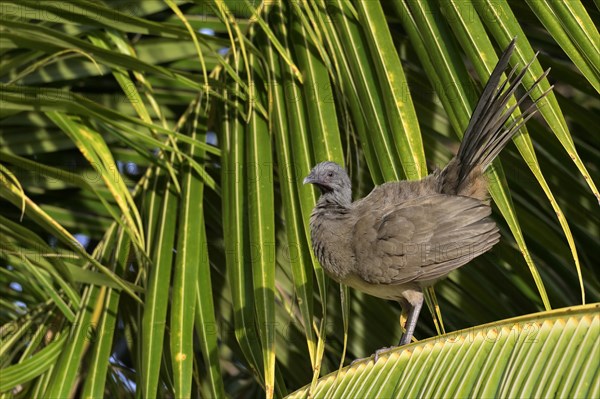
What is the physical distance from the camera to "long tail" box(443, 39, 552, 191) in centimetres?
259

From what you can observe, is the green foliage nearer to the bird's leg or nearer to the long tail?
the long tail

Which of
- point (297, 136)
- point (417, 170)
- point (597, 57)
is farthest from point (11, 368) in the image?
point (597, 57)

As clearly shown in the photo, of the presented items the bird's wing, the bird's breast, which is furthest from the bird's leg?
the bird's breast

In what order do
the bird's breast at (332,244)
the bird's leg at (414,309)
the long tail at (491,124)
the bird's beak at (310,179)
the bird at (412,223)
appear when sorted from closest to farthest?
the long tail at (491,124) < the bird's beak at (310,179) < the bird at (412,223) < the bird's breast at (332,244) < the bird's leg at (414,309)

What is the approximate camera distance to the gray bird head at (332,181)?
2.90 meters

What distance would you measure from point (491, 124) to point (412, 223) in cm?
48

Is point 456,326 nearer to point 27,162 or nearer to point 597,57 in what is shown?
point 597,57

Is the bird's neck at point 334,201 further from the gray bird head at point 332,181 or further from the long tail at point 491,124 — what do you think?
the long tail at point 491,124

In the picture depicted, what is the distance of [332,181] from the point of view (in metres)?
3.20

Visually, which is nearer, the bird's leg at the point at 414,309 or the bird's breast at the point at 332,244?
the bird's breast at the point at 332,244

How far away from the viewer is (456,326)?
3443 millimetres

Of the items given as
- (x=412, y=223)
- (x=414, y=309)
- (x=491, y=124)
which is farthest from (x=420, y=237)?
(x=491, y=124)

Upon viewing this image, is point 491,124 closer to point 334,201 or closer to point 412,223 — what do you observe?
point 412,223

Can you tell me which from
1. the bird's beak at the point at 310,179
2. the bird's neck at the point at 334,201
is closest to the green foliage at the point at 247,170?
the bird's beak at the point at 310,179
